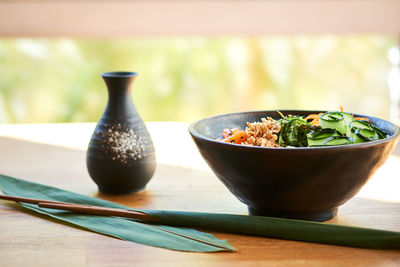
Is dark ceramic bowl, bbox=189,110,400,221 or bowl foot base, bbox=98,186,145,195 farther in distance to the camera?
bowl foot base, bbox=98,186,145,195

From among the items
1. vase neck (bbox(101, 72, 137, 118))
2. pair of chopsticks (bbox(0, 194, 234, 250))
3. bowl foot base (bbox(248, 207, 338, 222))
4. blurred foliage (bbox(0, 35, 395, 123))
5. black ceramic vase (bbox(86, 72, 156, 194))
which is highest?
vase neck (bbox(101, 72, 137, 118))

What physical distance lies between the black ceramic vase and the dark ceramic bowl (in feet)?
0.87

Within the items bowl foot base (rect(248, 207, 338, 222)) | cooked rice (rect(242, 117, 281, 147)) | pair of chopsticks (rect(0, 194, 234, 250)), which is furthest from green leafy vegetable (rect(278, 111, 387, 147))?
pair of chopsticks (rect(0, 194, 234, 250))

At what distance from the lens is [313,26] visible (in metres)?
3.66

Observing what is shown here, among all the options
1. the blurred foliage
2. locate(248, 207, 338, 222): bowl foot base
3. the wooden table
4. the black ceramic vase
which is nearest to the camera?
the wooden table

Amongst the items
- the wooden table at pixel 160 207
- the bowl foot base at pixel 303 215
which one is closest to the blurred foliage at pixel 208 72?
the wooden table at pixel 160 207

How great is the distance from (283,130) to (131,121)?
0.41m

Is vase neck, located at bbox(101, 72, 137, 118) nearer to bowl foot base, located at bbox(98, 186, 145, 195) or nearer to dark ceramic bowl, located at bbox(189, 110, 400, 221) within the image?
bowl foot base, located at bbox(98, 186, 145, 195)

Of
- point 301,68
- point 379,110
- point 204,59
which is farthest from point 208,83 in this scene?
point 379,110

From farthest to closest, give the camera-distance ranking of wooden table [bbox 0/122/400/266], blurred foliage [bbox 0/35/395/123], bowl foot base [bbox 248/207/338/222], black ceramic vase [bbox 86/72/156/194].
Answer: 1. blurred foliage [bbox 0/35/395/123]
2. black ceramic vase [bbox 86/72/156/194]
3. bowl foot base [bbox 248/207/338/222]
4. wooden table [bbox 0/122/400/266]

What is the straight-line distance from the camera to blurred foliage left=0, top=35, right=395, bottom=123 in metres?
5.43

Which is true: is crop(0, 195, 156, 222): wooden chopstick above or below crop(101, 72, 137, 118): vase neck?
below

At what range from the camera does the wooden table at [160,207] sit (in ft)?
2.99

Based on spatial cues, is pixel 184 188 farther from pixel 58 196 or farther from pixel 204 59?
pixel 204 59
